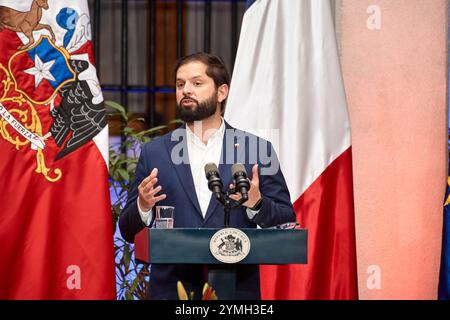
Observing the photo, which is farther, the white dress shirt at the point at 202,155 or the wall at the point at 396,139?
the wall at the point at 396,139

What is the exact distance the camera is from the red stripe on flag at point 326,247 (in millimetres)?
3586

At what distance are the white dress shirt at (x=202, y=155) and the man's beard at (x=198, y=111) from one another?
86 mm

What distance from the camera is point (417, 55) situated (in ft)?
12.9

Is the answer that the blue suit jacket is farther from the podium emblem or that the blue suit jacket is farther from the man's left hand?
the podium emblem

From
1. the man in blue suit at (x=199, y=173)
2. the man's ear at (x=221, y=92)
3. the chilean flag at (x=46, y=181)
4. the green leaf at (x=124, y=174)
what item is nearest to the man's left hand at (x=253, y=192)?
the man in blue suit at (x=199, y=173)

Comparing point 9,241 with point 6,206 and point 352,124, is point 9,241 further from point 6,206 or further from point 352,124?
point 352,124

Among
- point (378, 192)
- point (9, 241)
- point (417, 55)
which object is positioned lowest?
point (9, 241)

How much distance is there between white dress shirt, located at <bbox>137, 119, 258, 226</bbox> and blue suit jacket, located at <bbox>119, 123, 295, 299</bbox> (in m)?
0.02

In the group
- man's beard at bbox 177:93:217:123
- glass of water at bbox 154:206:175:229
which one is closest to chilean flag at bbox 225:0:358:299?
man's beard at bbox 177:93:217:123

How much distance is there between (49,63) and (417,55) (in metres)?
1.80

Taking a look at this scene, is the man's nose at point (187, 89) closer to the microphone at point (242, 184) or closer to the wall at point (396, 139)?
the microphone at point (242, 184)

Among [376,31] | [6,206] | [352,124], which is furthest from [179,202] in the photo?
[376,31]

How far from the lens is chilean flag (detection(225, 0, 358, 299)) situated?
11.8 ft
